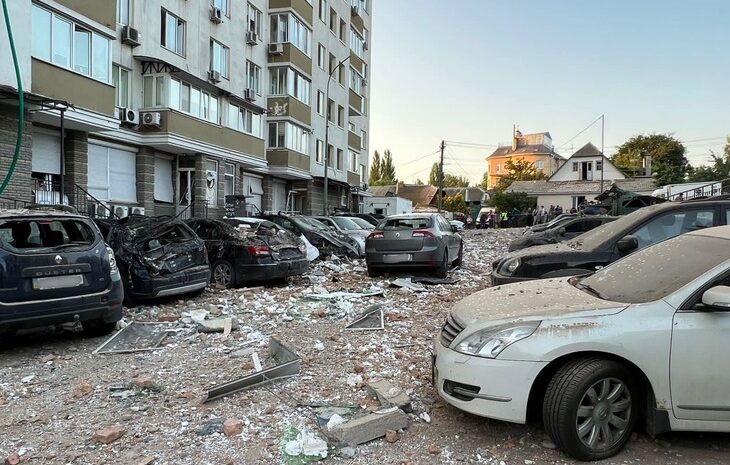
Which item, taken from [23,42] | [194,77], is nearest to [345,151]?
[194,77]

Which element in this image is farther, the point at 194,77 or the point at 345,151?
the point at 345,151

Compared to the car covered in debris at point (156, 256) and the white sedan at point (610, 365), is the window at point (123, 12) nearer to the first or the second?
the car covered in debris at point (156, 256)

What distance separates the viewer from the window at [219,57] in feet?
74.4

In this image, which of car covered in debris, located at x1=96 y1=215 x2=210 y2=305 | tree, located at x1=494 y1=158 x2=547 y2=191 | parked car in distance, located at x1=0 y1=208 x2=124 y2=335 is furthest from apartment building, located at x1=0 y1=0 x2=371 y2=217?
tree, located at x1=494 y1=158 x2=547 y2=191

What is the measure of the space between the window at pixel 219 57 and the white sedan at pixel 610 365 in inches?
866

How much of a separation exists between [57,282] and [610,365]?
18.1ft

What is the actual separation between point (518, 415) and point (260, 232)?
8.14m

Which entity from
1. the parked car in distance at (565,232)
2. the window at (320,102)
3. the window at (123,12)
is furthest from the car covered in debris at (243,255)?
the window at (320,102)

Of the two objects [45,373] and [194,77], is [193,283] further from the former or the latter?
[194,77]

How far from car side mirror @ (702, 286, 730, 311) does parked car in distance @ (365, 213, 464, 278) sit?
25.0 ft

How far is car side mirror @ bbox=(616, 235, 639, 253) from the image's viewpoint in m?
6.20

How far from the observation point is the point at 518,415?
11.2ft

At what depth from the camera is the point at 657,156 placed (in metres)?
66.1

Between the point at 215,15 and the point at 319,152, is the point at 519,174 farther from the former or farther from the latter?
the point at 215,15
